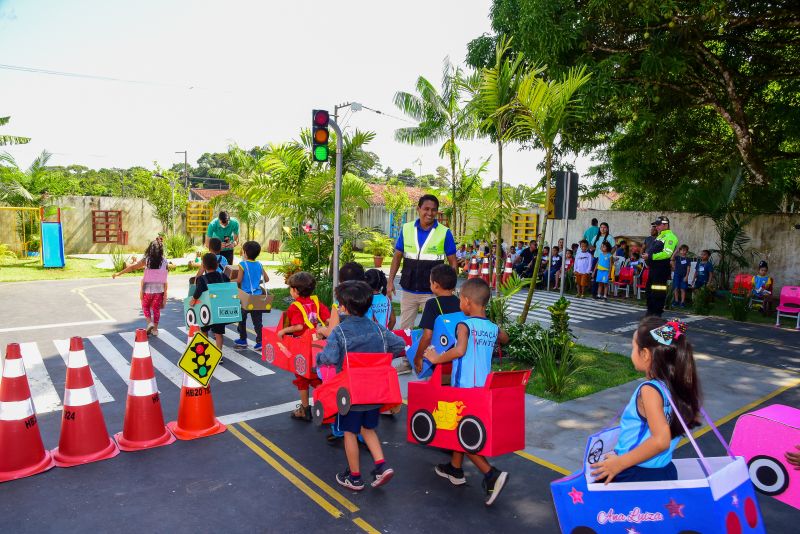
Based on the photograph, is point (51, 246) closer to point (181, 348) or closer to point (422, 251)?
point (181, 348)

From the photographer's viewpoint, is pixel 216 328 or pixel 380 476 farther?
pixel 216 328

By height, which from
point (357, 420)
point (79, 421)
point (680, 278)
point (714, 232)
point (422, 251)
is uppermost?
point (714, 232)

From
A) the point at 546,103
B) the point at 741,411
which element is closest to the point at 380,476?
the point at 741,411

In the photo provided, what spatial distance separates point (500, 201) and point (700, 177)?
40.3 ft

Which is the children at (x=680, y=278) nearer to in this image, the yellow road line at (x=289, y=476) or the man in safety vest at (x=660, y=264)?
the man in safety vest at (x=660, y=264)

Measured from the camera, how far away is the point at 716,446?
5270mm

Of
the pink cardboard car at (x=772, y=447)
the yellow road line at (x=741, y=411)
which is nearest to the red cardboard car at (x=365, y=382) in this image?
the pink cardboard car at (x=772, y=447)

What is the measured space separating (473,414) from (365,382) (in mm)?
824

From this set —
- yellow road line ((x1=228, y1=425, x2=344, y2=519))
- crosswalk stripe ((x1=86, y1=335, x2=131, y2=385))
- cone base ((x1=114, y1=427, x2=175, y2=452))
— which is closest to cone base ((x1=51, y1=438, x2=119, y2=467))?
cone base ((x1=114, y1=427, x2=175, y2=452))

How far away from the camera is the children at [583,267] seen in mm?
15070

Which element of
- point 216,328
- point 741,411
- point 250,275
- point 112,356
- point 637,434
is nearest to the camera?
point 637,434

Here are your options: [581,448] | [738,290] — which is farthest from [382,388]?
[738,290]

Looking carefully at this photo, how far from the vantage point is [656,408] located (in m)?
2.62

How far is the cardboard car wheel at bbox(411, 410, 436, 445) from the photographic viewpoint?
4117 millimetres
